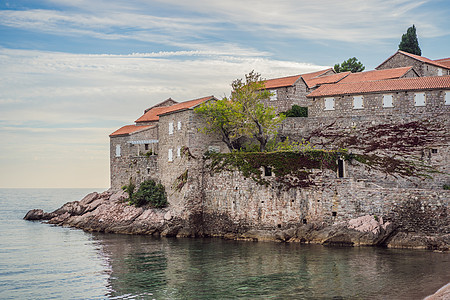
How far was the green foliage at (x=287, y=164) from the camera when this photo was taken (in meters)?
36.7

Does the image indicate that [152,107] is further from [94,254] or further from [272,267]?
[272,267]

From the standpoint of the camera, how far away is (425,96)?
141 feet

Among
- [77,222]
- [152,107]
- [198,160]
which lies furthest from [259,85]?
[77,222]

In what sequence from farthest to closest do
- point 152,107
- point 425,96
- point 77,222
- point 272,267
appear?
point 152,107 → point 77,222 → point 425,96 → point 272,267

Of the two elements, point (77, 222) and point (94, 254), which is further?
point (77, 222)

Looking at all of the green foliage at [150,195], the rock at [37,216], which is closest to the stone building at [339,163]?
the green foliage at [150,195]

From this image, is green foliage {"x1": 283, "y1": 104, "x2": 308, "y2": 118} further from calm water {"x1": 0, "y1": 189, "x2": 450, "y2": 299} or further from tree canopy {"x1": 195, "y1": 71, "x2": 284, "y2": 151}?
calm water {"x1": 0, "y1": 189, "x2": 450, "y2": 299}

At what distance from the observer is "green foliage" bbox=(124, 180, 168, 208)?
142ft

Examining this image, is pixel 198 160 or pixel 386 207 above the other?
pixel 198 160

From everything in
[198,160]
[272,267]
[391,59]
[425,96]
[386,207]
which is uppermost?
[391,59]

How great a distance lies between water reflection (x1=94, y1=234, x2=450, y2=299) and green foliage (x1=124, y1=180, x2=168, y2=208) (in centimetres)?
756

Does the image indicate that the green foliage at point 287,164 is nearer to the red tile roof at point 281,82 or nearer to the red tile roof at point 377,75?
the red tile roof at point 377,75

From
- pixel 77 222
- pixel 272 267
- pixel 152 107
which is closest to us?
pixel 272 267

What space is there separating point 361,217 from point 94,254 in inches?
738
